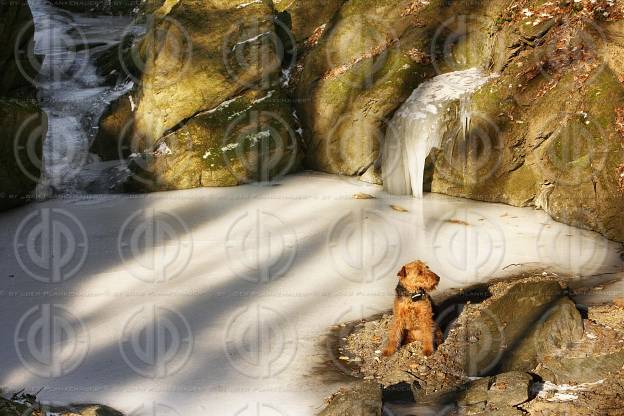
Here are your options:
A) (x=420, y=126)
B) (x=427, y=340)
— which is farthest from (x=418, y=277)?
(x=420, y=126)

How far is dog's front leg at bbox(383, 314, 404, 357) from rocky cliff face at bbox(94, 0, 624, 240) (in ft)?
15.6

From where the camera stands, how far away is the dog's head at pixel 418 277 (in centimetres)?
688

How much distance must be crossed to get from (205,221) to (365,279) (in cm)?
324

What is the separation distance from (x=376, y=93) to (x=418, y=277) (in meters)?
6.96

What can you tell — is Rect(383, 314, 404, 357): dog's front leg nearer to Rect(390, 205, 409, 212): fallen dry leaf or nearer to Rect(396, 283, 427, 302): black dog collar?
Rect(396, 283, 427, 302): black dog collar

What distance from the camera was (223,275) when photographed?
10047 millimetres

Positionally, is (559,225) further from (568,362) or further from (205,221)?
(205,221)

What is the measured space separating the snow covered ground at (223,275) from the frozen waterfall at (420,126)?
1.94 feet

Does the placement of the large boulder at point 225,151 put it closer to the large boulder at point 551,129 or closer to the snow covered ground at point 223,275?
the snow covered ground at point 223,275

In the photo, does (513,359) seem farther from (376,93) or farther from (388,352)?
(376,93)

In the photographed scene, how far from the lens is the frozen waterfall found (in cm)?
1230

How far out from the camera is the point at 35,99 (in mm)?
16188

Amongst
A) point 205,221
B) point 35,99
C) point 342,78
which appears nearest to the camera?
point 205,221

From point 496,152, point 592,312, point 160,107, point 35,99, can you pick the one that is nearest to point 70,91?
point 35,99
